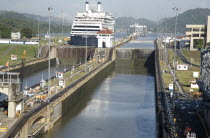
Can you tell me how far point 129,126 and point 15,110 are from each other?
24.1ft

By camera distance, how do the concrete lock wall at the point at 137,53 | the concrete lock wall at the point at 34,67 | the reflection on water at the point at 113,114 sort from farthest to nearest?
the concrete lock wall at the point at 137,53 < the concrete lock wall at the point at 34,67 < the reflection on water at the point at 113,114

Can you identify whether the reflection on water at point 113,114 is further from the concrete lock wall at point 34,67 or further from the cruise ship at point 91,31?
the cruise ship at point 91,31

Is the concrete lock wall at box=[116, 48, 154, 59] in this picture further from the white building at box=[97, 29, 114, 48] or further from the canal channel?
the canal channel

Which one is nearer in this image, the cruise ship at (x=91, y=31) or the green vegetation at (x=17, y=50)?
the green vegetation at (x=17, y=50)

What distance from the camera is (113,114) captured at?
Result: 2666 centimetres

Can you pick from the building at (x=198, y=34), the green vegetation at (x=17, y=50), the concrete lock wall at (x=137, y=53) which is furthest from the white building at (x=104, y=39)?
the building at (x=198, y=34)

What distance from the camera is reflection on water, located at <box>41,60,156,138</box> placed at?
21922 mm

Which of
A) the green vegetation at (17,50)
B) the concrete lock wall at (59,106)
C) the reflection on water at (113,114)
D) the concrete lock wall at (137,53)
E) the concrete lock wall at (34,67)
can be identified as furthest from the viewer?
the concrete lock wall at (137,53)

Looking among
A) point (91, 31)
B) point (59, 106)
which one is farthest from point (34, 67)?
point (59, 106)

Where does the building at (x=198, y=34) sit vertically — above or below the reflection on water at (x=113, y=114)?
above

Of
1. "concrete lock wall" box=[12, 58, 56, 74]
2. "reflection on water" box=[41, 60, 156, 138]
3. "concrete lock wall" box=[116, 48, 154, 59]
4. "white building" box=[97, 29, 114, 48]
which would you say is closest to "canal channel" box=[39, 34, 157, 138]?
"reflection on water" box=[41, 60, 156, 138]

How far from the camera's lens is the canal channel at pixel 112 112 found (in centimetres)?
2202

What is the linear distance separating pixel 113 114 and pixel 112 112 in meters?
0.66

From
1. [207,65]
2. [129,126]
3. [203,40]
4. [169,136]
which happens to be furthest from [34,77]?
[203,40]
